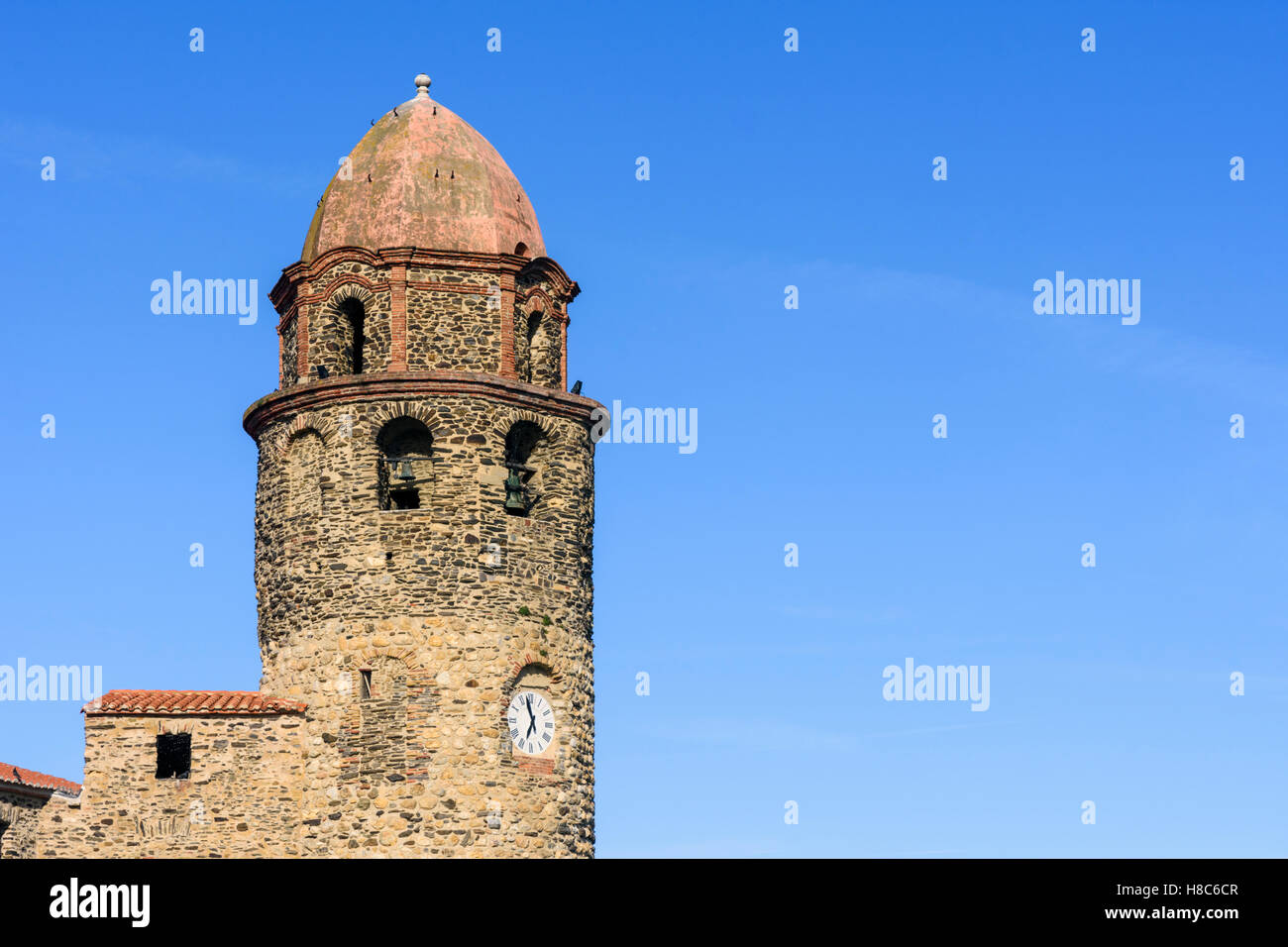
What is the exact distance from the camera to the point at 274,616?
145 feet

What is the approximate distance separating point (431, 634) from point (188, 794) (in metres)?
5.22

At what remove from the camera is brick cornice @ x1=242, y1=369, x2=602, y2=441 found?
4397 cm

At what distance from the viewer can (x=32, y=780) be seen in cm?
4691

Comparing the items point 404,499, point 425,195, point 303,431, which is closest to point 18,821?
point 303,431

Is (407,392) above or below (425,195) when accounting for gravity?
below

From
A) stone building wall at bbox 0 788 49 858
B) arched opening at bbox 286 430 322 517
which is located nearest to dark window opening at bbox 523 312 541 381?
arched opening at bbox 286 430 322 517

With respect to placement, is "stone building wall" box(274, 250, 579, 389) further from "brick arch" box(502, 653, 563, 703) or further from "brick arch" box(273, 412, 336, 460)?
"brick arch" box(502, 653, 563, 703)

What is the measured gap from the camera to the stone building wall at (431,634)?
42.2 m

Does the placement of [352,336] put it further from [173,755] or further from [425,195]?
[173,755]
